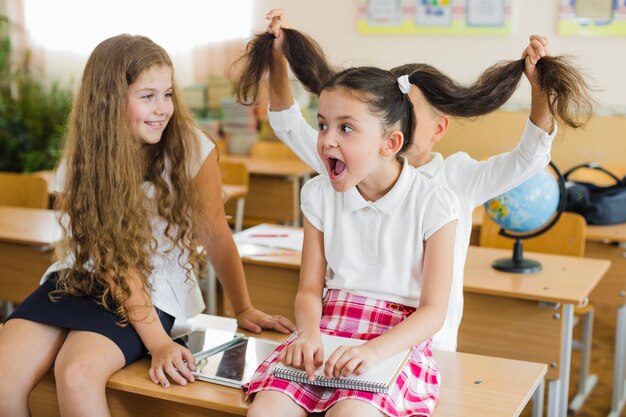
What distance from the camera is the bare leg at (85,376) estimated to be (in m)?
1.77

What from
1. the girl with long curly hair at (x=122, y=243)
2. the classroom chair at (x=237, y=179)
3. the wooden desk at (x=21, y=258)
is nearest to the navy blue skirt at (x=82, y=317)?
the girl with long curly hair at (x=122, y=243)

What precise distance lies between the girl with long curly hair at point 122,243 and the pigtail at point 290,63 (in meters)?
0.20

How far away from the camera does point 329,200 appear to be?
5.88ft

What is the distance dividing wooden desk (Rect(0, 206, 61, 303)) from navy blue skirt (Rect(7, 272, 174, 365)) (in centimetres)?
Answer: 108

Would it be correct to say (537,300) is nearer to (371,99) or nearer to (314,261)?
(314,261)

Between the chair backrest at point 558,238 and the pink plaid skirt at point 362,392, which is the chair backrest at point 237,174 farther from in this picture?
the pink plaid skirt at point 362,392

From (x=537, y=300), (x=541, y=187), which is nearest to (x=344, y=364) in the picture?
(x=537, y=300)

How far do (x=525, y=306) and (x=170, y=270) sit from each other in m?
1.09

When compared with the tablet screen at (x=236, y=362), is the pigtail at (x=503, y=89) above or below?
above

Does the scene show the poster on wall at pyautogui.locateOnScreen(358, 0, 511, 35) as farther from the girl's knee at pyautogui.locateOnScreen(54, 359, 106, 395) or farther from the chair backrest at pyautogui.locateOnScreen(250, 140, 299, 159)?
the girl's knee at pyautogui.locateOnScreen(54, 359, 106, 395)

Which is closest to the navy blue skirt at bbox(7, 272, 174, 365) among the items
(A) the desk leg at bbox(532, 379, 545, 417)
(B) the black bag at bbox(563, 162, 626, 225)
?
(A) the desk leg at bbox(532, 379, 545, 417)

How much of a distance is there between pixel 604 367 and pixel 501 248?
93 cm

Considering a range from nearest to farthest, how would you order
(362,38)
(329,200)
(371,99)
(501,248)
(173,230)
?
(371,99) → (329,200) → (173,230) → (501,248) → (362,38)

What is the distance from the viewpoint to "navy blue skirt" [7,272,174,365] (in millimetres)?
1910
